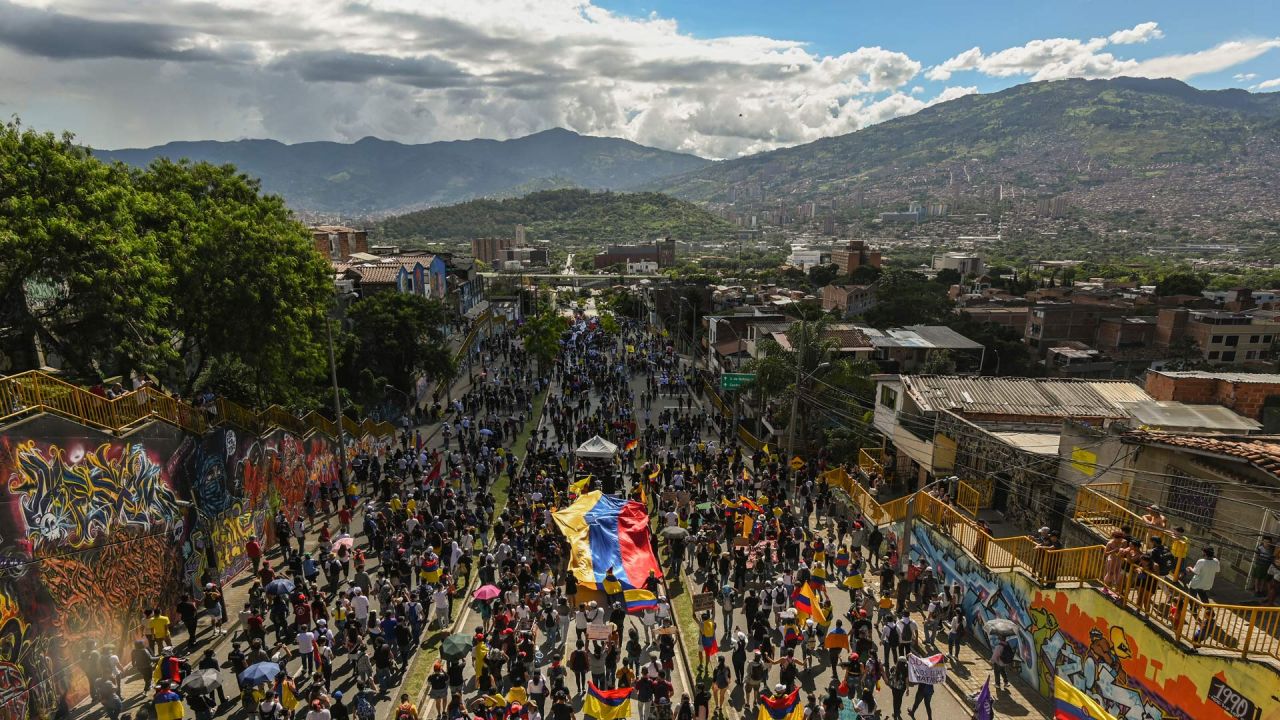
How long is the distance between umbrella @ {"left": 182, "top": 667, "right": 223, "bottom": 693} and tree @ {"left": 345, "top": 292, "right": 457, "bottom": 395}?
22.5 metres

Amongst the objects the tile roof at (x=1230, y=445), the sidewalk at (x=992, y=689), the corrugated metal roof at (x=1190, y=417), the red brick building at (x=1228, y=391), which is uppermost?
the tile roof at (x=1230, y=445)

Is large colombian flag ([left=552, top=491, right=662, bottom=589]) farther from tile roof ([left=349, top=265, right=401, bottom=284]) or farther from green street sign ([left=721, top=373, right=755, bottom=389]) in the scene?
tile roof ([left=349, top=265, right=401, bottom=284])

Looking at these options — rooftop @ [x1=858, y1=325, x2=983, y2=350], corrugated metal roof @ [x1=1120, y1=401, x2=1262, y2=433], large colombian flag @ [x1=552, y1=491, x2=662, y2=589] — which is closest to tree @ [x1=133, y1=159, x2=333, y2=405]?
large colombian flag @ [x1=552, y1=491, x2=662, y2=589]

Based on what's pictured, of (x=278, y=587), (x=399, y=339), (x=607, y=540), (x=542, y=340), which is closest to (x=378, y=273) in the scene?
(x=542, y=340)

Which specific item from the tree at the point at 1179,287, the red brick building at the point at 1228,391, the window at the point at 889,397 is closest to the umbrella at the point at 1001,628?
the red brick building at the point at 1228,391

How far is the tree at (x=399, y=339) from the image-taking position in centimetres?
3406

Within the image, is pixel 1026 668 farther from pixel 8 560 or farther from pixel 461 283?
pixel 461 283

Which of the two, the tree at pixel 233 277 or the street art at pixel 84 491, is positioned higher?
the tree at pixel 233 277

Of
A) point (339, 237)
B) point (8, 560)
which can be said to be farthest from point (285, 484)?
point (339, 237)

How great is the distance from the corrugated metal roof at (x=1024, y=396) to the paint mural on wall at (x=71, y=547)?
67.8ft

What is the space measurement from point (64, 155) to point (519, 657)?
550 inches

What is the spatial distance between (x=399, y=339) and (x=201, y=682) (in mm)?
24428

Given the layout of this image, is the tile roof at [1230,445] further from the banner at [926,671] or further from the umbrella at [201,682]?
the umbrella at [201,682]

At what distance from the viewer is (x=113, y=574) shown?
13211mm
